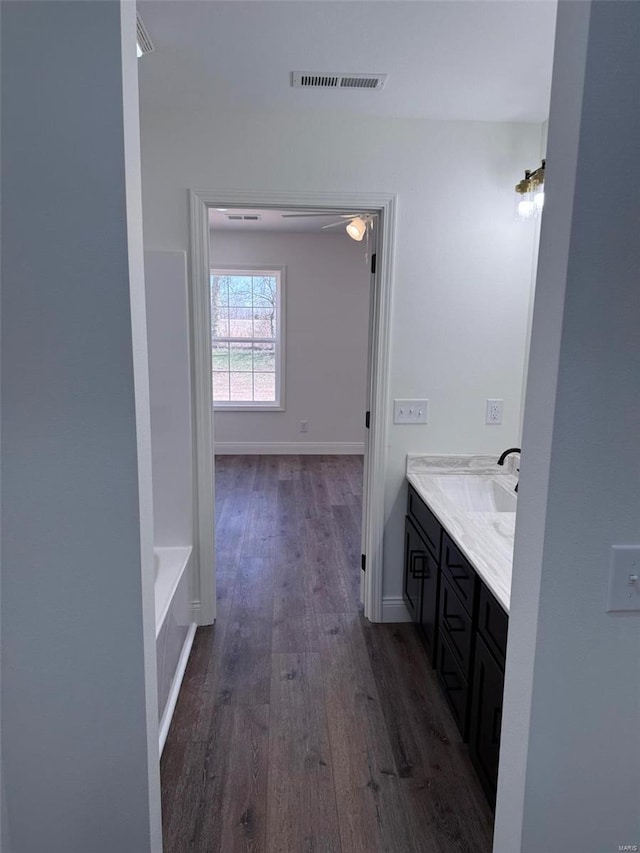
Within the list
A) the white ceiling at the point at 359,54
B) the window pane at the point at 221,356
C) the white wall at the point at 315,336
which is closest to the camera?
the white ceiling at the point at 359,54

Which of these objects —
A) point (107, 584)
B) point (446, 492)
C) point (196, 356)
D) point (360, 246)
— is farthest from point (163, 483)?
point (360, 246)

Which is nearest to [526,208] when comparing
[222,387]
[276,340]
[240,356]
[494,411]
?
[494,411]

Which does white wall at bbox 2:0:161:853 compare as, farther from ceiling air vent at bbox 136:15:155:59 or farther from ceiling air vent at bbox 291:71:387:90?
ceiling air vent at bbox 291:71:387:90

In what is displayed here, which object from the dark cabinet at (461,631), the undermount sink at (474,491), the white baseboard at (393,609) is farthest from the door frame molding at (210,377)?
the undermount sink at (474,491)

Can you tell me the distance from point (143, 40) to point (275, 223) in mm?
4063

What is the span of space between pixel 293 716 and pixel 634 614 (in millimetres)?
1738

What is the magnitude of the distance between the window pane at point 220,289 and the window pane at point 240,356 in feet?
1.76

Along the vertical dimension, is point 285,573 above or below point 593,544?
below

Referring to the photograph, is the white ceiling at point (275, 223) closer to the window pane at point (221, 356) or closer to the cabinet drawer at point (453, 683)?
the window pane at point (221, 356)

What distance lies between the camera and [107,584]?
98 cm

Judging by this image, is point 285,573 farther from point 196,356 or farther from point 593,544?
point 593,544

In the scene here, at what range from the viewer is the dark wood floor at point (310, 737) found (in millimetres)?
1761

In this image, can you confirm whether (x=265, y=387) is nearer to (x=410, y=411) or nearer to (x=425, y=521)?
(x=410, y=411)

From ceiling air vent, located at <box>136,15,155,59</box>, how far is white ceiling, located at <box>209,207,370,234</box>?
10.8ft
